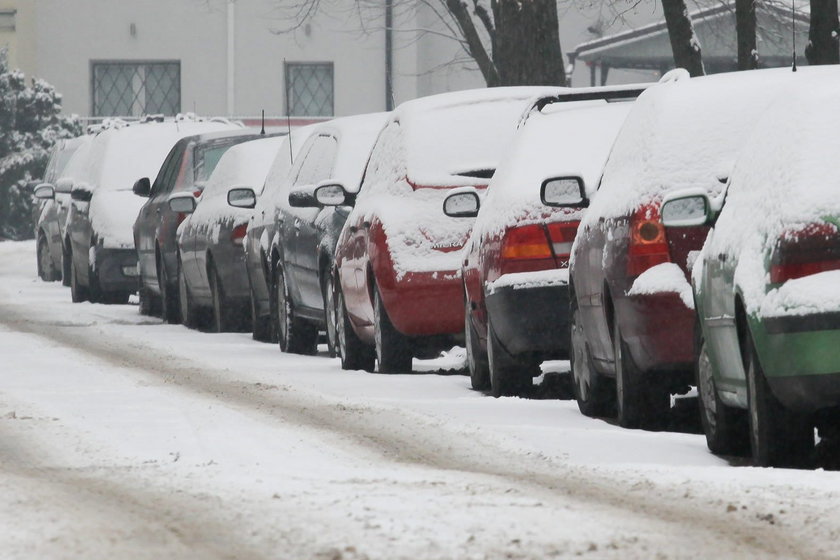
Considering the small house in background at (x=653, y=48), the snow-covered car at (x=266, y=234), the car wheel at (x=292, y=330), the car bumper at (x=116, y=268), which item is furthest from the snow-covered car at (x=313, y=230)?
the small house in background at (x=653, y=48)

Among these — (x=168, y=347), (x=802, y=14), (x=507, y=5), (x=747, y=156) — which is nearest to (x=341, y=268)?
(x=168, y=347)

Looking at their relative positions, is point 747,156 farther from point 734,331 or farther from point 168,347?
point 168,347

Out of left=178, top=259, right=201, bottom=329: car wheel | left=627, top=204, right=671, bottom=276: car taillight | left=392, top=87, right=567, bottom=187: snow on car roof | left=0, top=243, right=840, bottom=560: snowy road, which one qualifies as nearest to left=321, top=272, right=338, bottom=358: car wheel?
left=392, top=87, right=567, bottom=187: snow on car roof

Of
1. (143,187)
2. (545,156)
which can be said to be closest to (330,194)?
(545,156)

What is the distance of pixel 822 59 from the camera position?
19062 millimetres

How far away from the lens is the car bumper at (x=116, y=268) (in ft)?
79.4

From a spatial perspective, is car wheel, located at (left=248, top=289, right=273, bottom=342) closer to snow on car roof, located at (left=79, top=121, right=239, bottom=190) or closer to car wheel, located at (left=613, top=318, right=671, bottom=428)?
snow on car roof, located at (left=79, top=121, right=239, bottom=190)

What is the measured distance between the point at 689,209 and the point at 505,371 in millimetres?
3169

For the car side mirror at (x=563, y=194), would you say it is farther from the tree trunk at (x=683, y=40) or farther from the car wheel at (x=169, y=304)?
the tree trunk at (x=683, y=40)

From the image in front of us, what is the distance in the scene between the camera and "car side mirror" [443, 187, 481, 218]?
41.5ft

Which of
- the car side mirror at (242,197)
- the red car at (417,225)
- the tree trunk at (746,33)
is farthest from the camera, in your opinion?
the tree trunk at (746,33)

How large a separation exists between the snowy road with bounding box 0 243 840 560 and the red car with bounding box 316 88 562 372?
0.52m

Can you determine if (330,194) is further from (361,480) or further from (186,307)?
(361,480)

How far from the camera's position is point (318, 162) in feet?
52.7
